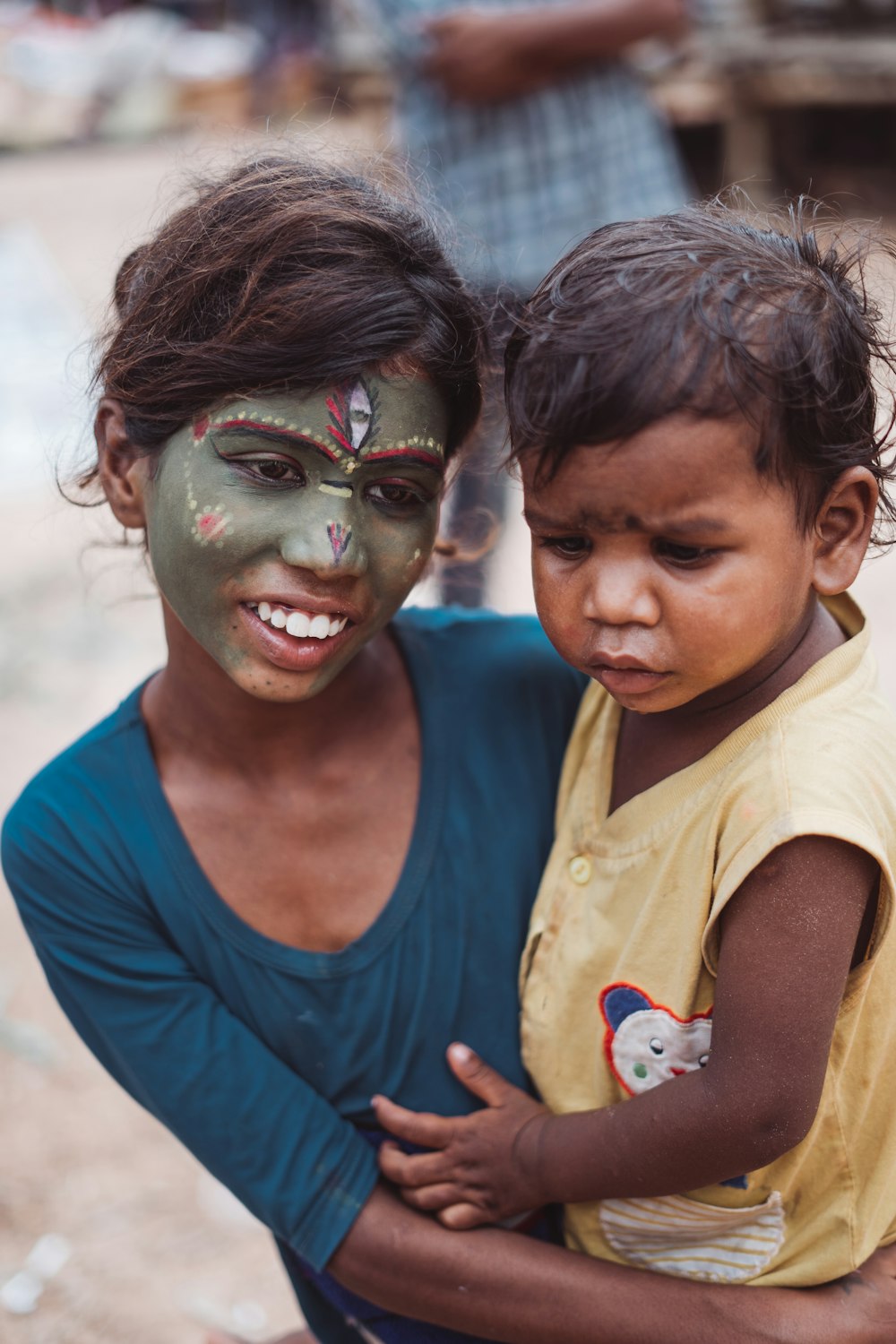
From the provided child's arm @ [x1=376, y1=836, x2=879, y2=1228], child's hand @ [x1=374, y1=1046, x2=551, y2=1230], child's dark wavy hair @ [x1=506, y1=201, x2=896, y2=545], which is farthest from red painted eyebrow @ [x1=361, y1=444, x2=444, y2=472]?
child's hand @ [x1=374, y1=1046, x2=551, y2=1230]

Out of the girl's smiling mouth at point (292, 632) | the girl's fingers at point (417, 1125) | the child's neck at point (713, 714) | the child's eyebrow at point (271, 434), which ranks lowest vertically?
the girl's fingers at point (417, 1125)

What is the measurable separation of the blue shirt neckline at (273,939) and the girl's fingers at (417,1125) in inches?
6.6

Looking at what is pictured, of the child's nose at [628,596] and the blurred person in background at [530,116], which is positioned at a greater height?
the blurred person in background at [530,116]

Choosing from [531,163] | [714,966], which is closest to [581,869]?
[714,966]

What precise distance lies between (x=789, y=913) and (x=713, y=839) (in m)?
0.11

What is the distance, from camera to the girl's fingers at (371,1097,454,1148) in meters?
1.54

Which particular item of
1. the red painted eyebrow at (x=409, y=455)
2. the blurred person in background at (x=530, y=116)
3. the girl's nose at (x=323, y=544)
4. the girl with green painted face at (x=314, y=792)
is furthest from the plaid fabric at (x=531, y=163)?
the girl's nose at (x=323, y=544)

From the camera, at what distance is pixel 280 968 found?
5.17 feet

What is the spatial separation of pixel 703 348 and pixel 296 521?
0.44 meters

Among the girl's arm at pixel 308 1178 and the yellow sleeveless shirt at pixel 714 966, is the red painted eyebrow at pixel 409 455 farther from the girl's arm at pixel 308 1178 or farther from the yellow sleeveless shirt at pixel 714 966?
the girl's arm at pixel 308 1178

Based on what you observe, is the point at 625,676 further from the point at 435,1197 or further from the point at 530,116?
the point at 530,116

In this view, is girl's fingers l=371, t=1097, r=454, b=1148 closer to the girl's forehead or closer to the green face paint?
the green face paint

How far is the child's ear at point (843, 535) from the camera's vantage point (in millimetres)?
1341

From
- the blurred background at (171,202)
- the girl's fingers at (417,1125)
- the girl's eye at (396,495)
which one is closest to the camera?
the girl's eye at (396,495)
